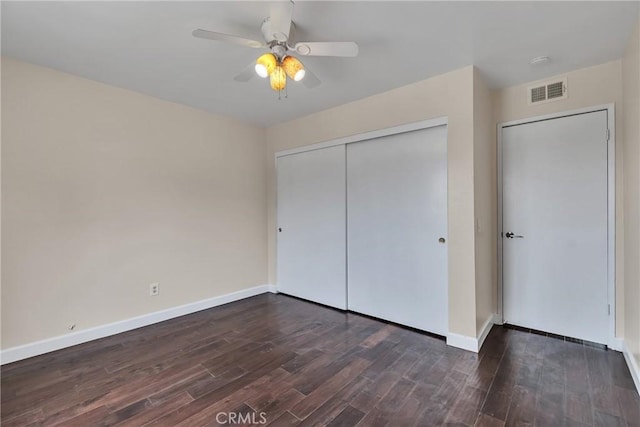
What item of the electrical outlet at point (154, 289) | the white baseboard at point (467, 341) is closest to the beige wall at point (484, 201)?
the white baseboard at point (467, 341)

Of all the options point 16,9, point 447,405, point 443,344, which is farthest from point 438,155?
point 16,9

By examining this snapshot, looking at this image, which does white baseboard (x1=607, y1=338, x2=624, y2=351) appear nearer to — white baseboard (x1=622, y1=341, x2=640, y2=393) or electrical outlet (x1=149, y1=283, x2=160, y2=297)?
white baseboard (x1=622, y1=341, x2=640, y2=393)

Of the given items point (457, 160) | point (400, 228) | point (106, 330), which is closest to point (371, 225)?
point (400, 228)

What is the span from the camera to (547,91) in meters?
2.66

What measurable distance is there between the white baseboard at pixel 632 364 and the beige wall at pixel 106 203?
376 cm

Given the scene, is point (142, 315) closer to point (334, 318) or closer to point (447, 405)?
point (334, 318)

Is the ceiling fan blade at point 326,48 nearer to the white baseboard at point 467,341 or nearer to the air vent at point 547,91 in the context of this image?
the air vent at point 547,91

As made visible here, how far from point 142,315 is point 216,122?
237cm

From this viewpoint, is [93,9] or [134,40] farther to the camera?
[134,40]

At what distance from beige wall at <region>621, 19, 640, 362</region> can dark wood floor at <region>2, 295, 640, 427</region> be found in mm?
393

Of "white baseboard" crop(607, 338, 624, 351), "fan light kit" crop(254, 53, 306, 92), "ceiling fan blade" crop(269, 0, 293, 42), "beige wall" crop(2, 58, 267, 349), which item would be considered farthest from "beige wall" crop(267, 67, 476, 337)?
"beige wall" crop(2, 58, 267, 349)

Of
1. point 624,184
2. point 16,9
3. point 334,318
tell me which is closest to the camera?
point 16,9

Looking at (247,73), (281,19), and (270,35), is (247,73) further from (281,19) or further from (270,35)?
(281,19)

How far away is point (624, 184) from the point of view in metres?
2.30
